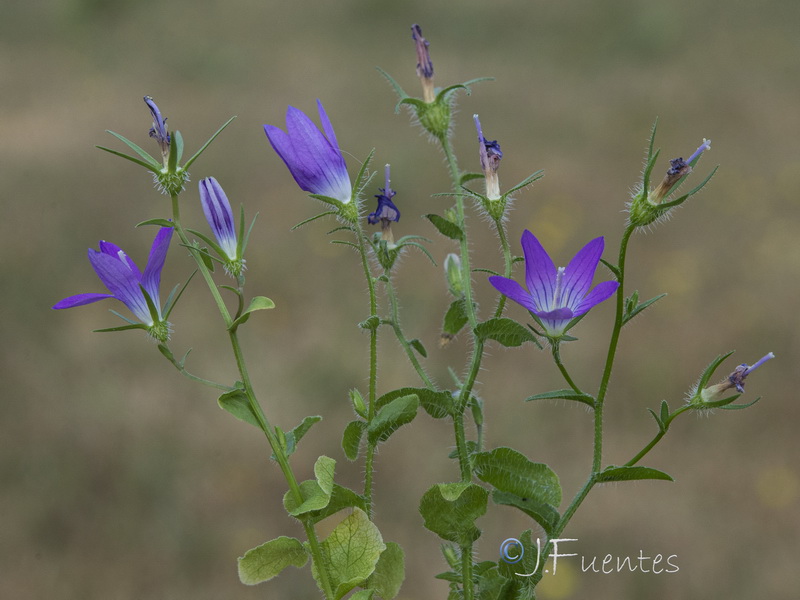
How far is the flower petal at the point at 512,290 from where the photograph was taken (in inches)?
20.8

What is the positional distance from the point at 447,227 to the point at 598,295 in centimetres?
12

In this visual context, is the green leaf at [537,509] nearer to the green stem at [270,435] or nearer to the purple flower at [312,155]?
the green stem at [270,435]

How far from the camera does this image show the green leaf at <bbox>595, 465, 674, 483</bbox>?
1.80 feet

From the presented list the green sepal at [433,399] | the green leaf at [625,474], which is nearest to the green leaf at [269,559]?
the green sepal at [433,399]

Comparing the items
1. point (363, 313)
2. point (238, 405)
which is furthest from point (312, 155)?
point (363, 313)

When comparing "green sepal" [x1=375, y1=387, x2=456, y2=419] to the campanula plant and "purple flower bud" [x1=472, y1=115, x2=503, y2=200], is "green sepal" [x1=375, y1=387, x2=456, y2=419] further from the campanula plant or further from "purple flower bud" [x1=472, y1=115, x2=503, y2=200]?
"purple flower bud" [x1=472, y1=115, x2=503, y2=200]

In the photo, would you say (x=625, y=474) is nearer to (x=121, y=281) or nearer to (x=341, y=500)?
(x=341, y=500)

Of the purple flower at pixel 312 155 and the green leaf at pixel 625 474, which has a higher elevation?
Answer: the purple flower at pixel 312 155

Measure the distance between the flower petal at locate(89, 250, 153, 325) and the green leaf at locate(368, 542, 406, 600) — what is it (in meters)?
0.25

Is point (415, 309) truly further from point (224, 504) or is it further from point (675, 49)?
point (675, 49)

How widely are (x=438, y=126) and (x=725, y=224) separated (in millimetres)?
3540

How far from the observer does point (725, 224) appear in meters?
3.86

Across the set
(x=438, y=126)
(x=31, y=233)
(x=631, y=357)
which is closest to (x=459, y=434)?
(x=438, y=126)

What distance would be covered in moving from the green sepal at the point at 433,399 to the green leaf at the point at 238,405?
94mm
